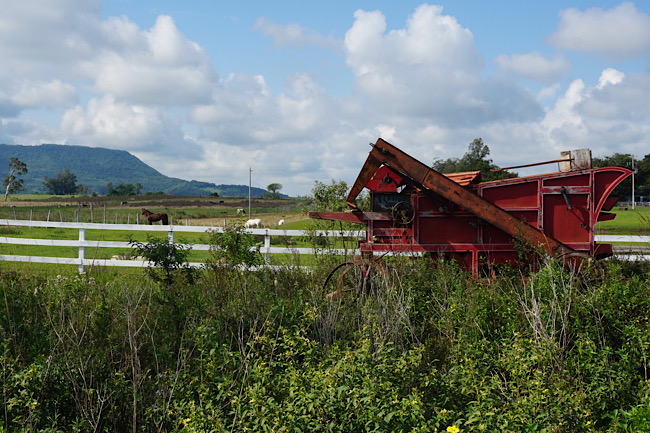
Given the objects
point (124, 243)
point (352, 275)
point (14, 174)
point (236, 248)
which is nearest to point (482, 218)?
point (352, 275)

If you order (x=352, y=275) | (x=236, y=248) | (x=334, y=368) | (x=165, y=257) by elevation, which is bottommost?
(x=334, y=368)

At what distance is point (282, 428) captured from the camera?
12.1ft

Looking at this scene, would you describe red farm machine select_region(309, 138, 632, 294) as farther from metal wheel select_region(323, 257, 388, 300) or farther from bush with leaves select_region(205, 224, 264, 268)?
bush with leaves select_region(205, 224, 264, 268)

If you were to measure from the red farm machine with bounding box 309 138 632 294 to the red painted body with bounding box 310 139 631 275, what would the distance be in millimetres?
14

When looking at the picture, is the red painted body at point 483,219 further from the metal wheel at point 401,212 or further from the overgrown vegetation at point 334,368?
the overgrown vegetation at point 334,368

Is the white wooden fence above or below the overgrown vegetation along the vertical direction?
above

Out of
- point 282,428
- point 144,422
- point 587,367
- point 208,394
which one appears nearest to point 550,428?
point 587,367

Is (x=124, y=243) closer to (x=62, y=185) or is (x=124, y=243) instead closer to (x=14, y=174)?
(x=14, y=174)

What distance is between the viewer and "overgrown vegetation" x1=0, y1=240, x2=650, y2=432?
400 cm

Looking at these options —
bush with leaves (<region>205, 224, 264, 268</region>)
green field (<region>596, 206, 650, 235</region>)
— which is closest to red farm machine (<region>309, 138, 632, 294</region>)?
green field (<region>596, 206, 650, 235</region>)

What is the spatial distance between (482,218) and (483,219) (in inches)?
4.4

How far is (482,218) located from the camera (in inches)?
326

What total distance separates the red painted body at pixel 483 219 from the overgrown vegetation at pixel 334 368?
72.4 inches

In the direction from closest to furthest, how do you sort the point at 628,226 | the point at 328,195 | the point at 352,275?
1. the point at 352,275
2. the point at 328,195
3. the point at 628,226
